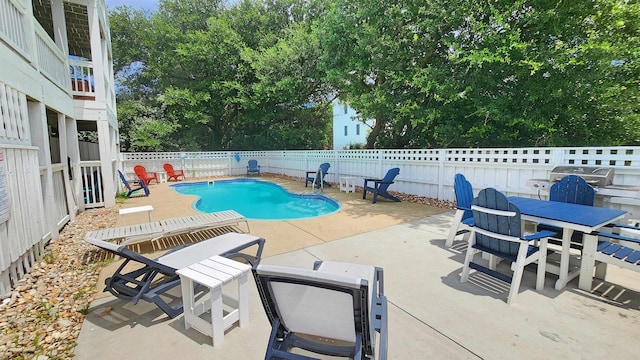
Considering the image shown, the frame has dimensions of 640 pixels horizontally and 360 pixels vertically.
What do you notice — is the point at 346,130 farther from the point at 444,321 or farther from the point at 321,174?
the point at 444,321

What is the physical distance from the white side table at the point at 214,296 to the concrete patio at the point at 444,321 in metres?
0.09

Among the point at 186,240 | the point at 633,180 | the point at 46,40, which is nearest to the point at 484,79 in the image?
the point at 633,180

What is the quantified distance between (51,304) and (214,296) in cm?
195

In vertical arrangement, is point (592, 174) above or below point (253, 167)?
above

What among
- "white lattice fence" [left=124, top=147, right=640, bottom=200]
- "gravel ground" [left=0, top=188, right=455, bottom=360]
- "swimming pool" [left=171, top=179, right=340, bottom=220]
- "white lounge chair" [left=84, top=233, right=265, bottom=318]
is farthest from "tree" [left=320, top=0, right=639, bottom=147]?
"gravel ground" [left=0, top=188, right=455, bottom=360]

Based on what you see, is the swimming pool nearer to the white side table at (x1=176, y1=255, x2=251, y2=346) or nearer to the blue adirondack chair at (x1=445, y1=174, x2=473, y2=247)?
the blue adirondack chair at (x1=445, y1=174, x2=473, y2=247)

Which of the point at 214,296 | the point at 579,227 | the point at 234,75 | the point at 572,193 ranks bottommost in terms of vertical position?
the point at 214,296

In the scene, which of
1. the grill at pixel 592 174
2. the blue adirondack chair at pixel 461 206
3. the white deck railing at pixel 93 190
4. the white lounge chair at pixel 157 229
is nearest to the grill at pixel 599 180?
the grill at pixel 592 174

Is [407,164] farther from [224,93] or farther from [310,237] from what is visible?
[224,93]

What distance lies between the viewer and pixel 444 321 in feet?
7.87

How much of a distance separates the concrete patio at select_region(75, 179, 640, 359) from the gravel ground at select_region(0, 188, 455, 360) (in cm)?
15

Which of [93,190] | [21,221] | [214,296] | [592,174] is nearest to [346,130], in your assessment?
[93,190]

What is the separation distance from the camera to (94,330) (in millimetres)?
2297

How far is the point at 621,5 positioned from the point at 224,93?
16.5 metres
